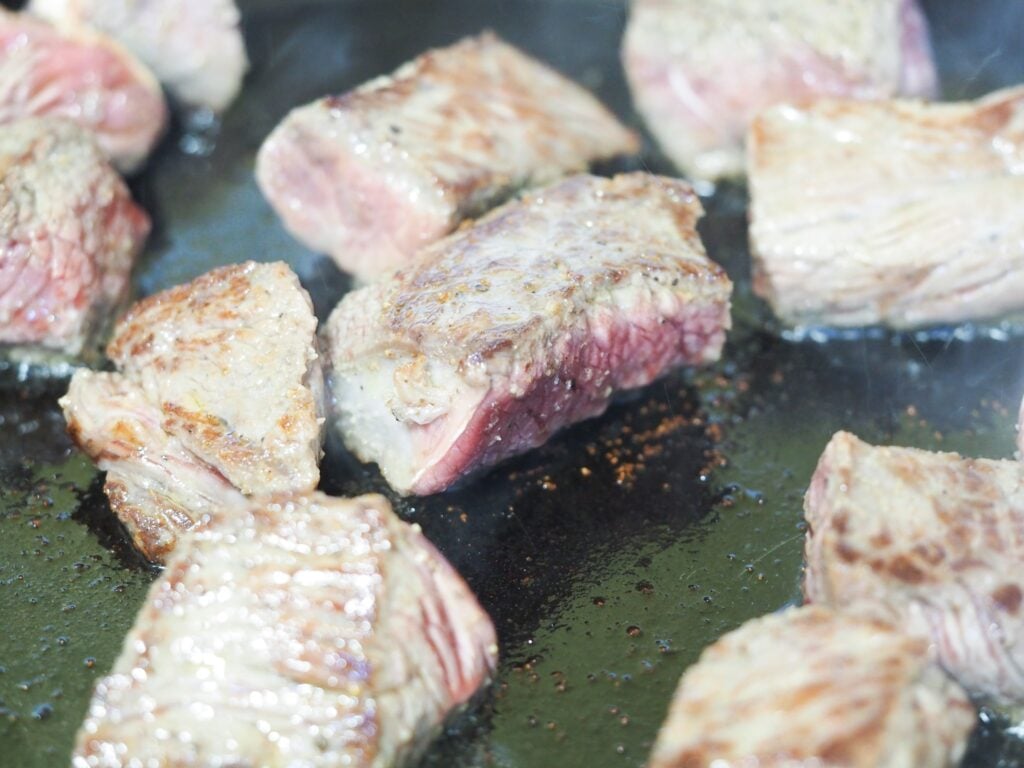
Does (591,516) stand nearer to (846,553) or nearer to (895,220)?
(846,553)

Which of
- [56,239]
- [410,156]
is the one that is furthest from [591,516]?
[56,239]

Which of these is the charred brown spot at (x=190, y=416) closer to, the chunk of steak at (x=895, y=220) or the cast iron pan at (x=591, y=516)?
the cast iron pan at (x=591, y=516)

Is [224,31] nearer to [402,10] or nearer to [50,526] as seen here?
[402,10]

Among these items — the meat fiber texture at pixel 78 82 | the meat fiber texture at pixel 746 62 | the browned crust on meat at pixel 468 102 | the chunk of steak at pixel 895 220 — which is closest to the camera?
the chunk of steak at pixel 895 220

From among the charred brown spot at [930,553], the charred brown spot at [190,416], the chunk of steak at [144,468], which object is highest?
the charred brown spot at [930,553]

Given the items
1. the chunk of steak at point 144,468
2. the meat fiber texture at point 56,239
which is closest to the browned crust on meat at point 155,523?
the chunk of steak at point 144,468
